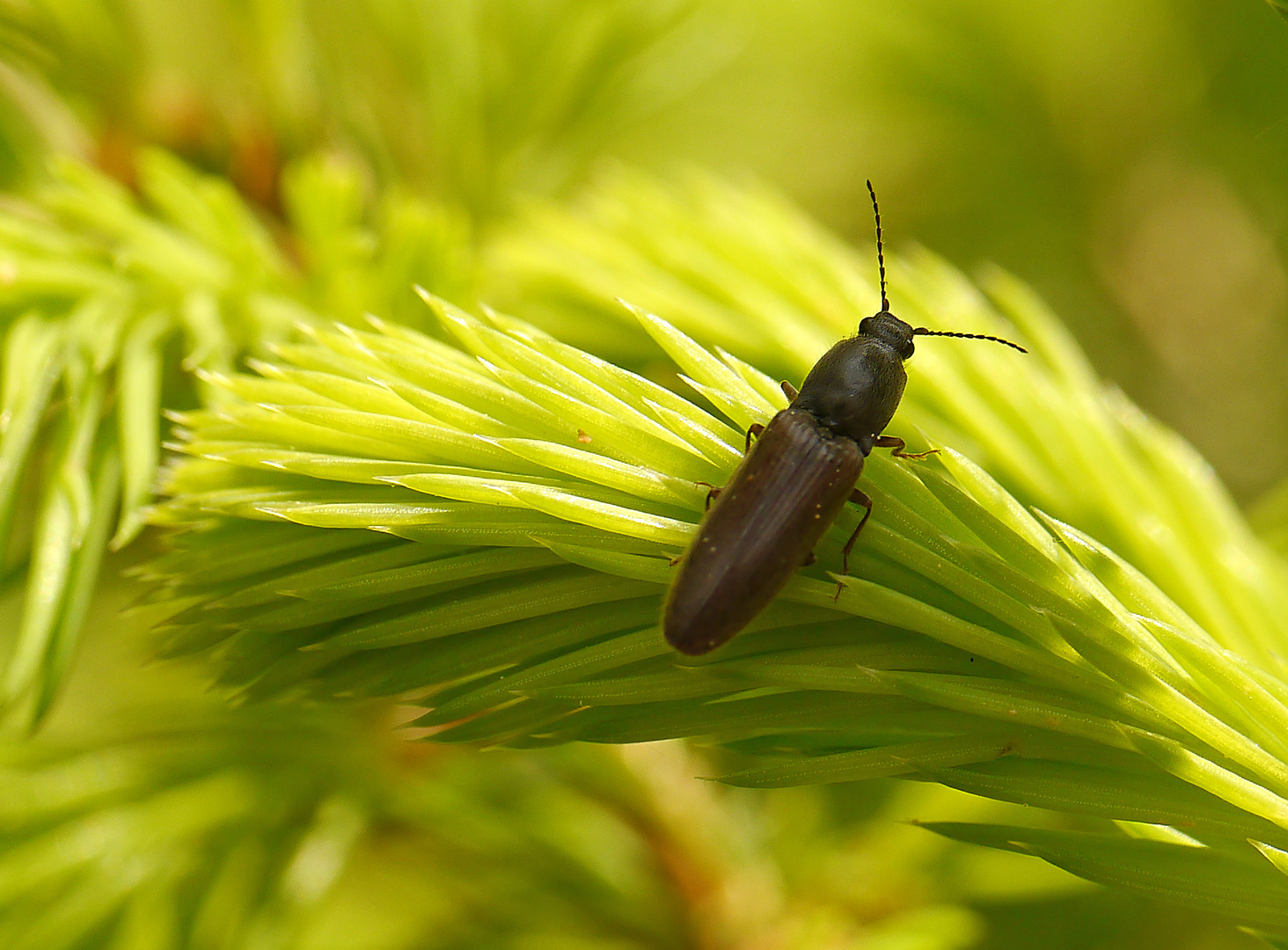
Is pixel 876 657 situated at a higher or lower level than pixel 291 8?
lower

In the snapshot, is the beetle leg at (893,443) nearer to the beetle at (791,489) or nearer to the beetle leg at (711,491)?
the beetle at (791,489)

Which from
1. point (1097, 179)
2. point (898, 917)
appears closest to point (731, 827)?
point (898, 917)

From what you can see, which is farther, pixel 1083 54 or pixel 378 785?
pixel 1083 54

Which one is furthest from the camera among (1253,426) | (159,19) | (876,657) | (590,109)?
(159,19)

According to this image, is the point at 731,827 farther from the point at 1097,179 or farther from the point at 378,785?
the point at 1097,179

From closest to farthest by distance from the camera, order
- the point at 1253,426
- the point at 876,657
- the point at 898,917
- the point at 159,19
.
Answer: the point at 876,657
the point at 898,917
the point at 1253,426
the point at 159,19

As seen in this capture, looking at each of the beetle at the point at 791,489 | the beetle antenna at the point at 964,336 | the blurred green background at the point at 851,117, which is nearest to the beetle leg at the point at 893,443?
the beetle at the point at 791,489
